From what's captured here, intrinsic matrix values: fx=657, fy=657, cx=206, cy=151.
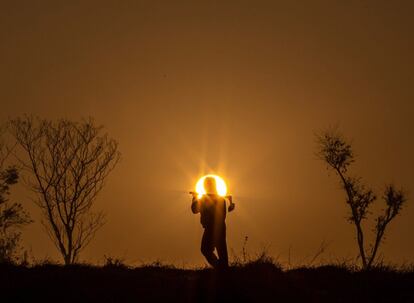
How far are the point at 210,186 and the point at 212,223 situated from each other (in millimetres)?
780

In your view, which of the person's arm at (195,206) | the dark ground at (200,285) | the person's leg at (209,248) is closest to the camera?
the dark ground at (200,285)

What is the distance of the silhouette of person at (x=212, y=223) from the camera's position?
13594 mm

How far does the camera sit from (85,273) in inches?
602

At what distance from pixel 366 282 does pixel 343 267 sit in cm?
221

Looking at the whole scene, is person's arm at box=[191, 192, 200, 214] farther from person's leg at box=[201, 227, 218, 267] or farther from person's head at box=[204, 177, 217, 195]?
person's leg at box=[201, 227, 218, 267]

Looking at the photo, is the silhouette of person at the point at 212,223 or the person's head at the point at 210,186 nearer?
the silhouette of person at the point at 212,223

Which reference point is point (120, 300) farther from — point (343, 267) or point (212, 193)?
point (343, 267)

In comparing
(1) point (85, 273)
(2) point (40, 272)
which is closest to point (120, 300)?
(1) point (85, 273)

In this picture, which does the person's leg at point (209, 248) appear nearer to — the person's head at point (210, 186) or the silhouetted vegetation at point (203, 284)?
the silhouetted vegetation at point (203, 284)

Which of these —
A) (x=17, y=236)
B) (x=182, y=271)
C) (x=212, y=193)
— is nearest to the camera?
(x=212, y=193)

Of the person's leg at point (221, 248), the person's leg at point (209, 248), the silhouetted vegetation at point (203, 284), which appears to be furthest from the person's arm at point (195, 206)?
the silhouetted vegetation at point (203, 284)

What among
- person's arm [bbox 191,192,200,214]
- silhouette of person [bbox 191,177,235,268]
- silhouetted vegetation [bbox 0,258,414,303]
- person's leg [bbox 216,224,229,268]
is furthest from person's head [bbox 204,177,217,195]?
silhouetted vegetation [bbox 0,258,414,303]

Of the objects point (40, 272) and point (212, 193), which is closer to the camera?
point (212, 193)

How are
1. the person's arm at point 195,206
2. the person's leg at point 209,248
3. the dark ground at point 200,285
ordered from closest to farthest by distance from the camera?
the dark ground at point 200,285 → the person's leg at point 209,248 → the person's arm at point 195,206
